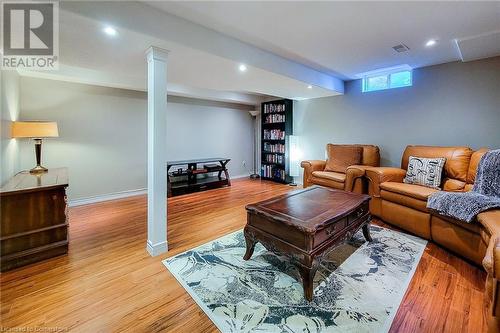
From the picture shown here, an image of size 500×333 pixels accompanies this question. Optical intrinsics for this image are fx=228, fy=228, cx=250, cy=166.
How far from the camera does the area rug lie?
1.48 metres

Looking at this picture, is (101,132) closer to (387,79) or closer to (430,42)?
(430,42)

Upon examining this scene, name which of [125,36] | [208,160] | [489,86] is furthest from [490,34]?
[208,160]

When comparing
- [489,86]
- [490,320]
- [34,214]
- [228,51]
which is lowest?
[490,320]

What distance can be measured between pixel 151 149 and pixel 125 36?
3.34ft

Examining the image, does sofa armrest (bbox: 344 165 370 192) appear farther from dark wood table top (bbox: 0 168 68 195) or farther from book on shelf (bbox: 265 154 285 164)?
dark wood table top (bbox: 0 168 68 195)

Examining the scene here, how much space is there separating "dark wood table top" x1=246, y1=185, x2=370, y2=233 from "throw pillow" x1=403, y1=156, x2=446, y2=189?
1167 mm

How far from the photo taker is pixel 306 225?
169 centimetres

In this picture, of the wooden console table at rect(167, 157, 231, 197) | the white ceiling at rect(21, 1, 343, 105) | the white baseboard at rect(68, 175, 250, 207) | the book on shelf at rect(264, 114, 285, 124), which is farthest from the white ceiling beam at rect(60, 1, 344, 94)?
the white baseboard at rect(68, 175, 250, 207)

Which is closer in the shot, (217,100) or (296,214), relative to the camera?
(296,214)

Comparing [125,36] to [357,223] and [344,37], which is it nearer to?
[344,37]

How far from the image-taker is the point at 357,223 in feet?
7.34

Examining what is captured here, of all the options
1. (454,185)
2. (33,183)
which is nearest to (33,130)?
(33,183)

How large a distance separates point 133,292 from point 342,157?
3.68m

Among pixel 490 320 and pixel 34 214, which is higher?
pixel 34 214
